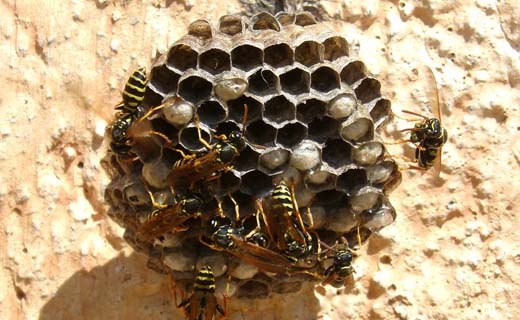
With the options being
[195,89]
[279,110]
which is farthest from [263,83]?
[195,89]

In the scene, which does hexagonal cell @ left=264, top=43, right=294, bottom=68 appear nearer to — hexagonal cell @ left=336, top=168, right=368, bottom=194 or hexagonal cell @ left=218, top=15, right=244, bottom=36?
hexagonal cell @ left=218, top=15, right=244, bottom=36

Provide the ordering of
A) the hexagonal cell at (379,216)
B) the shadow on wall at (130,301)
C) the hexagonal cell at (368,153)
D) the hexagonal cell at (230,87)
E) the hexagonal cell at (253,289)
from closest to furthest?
1. the hexagonal cell at (230,87)
2. the hexagonal cell at (368,153)
3. the hexagonal cell at (379,216)
4. the hexagonal cell at (253,289)
5. the shadow on wall at (130,301)

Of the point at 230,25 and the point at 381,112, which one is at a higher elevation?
the point at 230,25

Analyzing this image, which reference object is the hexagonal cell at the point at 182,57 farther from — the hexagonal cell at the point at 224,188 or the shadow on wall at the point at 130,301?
the shadow on wall at the point at 130,301

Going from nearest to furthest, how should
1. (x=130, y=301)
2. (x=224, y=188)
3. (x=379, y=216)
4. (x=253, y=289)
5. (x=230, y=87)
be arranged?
1. (x=230, y=87)
2. (x=224, y=188)
3. (x=379, y=216)
4. (x=253, y=289)
5. (x=130, y=301)

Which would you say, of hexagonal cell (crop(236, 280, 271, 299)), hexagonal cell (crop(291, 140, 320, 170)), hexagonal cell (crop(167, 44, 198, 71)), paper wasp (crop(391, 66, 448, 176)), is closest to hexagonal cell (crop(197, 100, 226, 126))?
hexagonal cell (crop(167, 44, 198, 71))

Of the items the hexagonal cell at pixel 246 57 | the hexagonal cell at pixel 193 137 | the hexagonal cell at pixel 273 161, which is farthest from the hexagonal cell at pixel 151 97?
the hexagonal cell at pixel 273 161

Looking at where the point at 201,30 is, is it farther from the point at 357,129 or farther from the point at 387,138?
the point at 387,138
